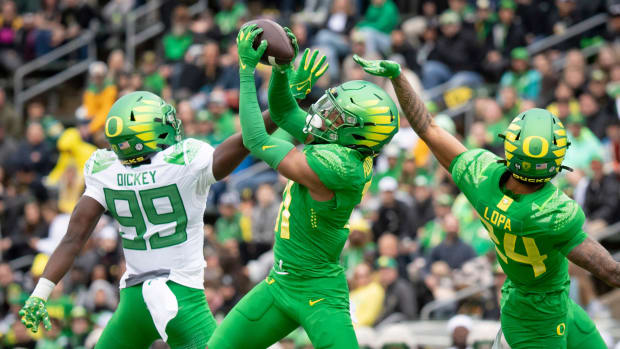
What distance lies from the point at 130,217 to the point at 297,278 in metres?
1.15

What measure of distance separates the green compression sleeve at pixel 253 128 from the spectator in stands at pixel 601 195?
20.0 ft

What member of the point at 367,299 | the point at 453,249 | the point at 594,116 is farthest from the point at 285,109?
the point at 594,116

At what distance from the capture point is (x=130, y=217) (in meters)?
6.66

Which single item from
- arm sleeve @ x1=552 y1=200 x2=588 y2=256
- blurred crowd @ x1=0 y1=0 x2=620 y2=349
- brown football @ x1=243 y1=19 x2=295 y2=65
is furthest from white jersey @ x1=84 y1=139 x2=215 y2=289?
blurred crowd @ x1=0 y1=0 x2=620 y2=349

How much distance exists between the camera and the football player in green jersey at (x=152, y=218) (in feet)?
21.5

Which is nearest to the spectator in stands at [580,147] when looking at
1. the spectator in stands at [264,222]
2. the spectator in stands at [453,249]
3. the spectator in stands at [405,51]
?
the spectator in stands at [453,249]

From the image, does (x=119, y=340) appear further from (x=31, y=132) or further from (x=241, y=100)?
(x=31, y=132)

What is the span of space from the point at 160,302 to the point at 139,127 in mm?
1073

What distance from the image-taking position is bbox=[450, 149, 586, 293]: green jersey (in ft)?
19.4

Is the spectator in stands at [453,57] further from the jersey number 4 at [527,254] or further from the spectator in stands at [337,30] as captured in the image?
the jersey number 4 at [527,254]

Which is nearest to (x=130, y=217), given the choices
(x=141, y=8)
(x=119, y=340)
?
(x=119, y=340)

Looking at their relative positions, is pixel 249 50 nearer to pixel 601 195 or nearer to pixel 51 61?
pixel 601 195

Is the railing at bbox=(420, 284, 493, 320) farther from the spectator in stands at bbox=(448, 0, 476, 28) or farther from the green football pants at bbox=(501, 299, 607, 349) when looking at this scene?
the spectator in stands at bbox=(448, 0, 476, 28)

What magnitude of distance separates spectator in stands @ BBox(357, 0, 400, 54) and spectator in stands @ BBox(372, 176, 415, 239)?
3.65 meters
